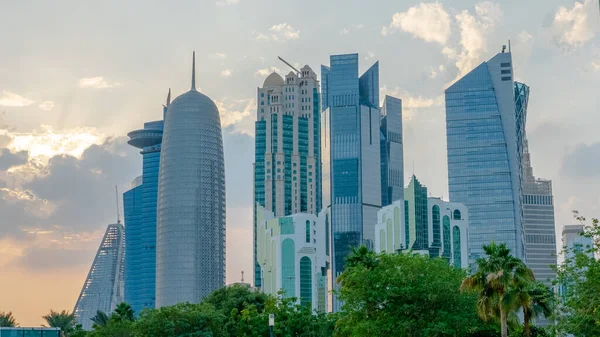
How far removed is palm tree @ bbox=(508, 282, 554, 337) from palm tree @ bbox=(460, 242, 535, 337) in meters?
0.49

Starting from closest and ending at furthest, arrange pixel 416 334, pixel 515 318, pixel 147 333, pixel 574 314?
pixel 574 314 → pixel 515 318 → pixel 416 334 → pixel 147 333

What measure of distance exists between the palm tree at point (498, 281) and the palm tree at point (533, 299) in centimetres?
49

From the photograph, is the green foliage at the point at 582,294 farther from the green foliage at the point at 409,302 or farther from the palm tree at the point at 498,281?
the green foliage at the point at 409,302

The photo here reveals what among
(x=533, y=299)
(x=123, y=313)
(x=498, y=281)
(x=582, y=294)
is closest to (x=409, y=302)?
(x=533, y=299)

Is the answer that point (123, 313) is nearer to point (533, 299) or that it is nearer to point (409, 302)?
point (409, 302)

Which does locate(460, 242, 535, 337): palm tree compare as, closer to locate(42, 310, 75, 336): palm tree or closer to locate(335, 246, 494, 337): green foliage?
locate(335, 246, 494, 337): green foliage

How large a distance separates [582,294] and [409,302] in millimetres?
21506

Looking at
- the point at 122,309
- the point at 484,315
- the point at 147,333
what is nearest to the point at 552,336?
the point at 484,315

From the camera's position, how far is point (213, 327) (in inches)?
3423

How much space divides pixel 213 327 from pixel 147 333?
601 cm

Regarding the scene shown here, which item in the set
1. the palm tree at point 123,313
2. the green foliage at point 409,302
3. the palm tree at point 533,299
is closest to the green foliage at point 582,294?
the palm tree at point 533,299

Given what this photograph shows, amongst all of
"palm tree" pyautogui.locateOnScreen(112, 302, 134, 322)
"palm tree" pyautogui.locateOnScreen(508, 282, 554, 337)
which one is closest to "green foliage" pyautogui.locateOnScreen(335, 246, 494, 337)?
"palm tree" pyautogui.locateOnScreen(508, 282, 554, 337)

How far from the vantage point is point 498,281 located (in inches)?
2189

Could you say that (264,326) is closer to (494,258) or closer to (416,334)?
(416,334)
